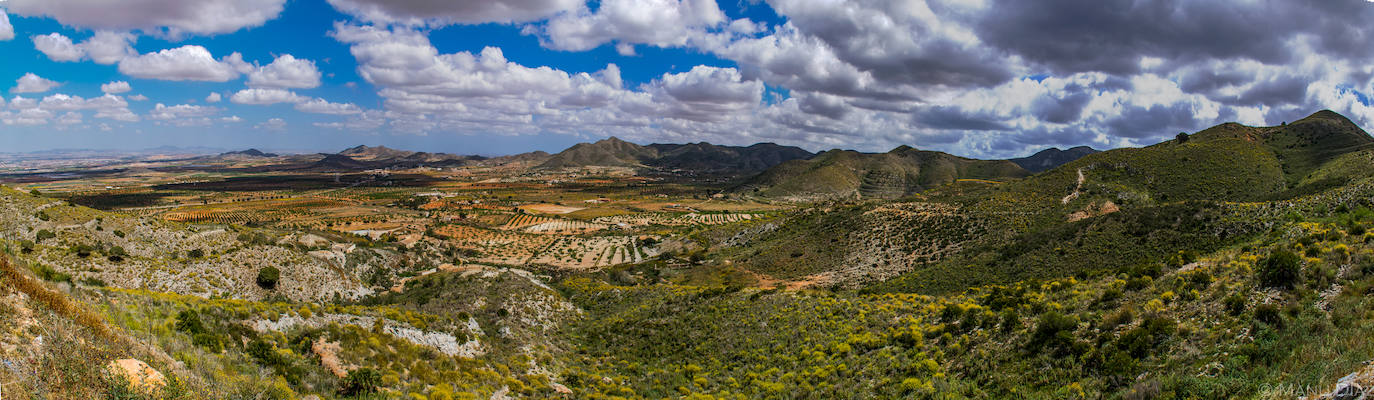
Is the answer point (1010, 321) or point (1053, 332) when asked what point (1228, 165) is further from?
point (1053, 332)

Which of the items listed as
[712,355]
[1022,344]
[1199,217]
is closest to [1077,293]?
[1022,344]

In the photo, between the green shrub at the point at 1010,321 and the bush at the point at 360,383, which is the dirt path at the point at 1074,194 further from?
the bush at the point at 360,383

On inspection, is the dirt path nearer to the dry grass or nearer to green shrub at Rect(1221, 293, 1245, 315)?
green shrub at Rect(1221, 293, 1245, 315)

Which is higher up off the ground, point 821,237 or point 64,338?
point 64,338

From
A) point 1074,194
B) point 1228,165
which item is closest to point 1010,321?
point 1074,194

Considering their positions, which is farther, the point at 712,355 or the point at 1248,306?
the point at 712,355

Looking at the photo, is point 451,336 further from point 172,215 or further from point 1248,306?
point 172,215

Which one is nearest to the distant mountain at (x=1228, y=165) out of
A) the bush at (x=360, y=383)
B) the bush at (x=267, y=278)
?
the bush at (x=360, y=383)
